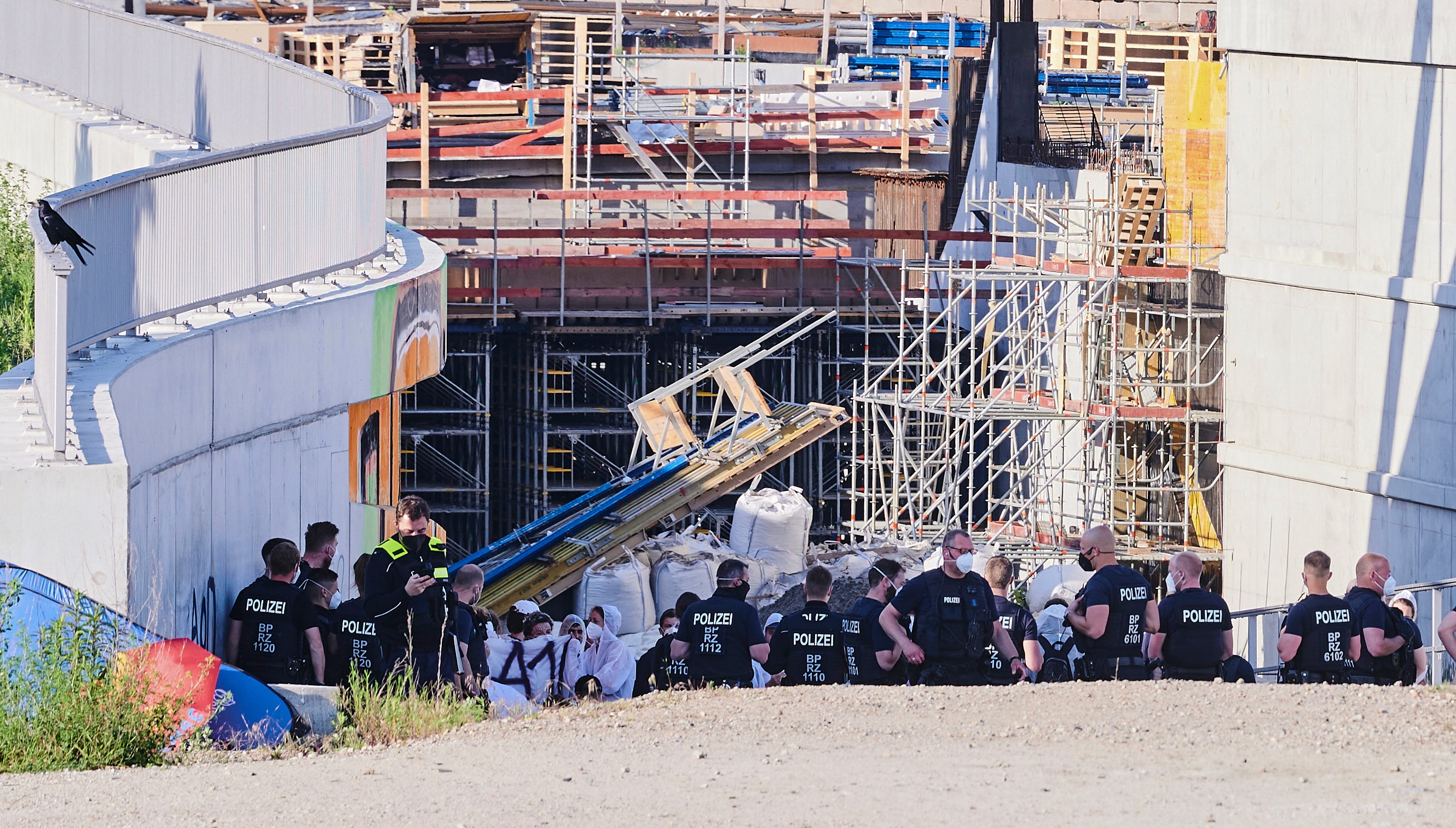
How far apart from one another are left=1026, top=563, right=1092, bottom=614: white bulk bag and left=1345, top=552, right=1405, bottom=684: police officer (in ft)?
25.1

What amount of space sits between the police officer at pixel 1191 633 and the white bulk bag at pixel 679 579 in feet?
31.0

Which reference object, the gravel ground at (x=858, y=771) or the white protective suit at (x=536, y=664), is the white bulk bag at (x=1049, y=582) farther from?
the gravel ground at (x=858, y=771)

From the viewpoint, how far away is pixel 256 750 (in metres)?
8.12

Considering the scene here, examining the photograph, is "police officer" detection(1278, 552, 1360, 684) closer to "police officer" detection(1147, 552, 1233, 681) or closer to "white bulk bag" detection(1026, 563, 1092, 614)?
"police officer" detection(1147, 552, 1233, 681)

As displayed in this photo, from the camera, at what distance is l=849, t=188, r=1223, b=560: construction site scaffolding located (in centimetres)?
2058

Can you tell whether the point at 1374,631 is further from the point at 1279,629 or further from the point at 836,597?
the point at 836,597

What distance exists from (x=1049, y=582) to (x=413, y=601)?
33.5 feet

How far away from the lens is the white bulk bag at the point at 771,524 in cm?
2092

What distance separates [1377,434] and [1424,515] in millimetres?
857

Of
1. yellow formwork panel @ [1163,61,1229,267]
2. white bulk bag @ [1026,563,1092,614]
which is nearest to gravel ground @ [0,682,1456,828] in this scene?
white bulk bag @ [1026,563,1092,614]

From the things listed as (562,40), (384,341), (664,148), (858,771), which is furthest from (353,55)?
(858,771)

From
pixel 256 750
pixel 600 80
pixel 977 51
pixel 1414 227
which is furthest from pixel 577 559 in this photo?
pixel 977 51

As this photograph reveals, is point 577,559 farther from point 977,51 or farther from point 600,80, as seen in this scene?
point 977,51

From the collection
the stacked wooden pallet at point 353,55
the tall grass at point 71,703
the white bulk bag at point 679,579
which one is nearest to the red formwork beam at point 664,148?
the stacked wooden pallet at point 353,55
